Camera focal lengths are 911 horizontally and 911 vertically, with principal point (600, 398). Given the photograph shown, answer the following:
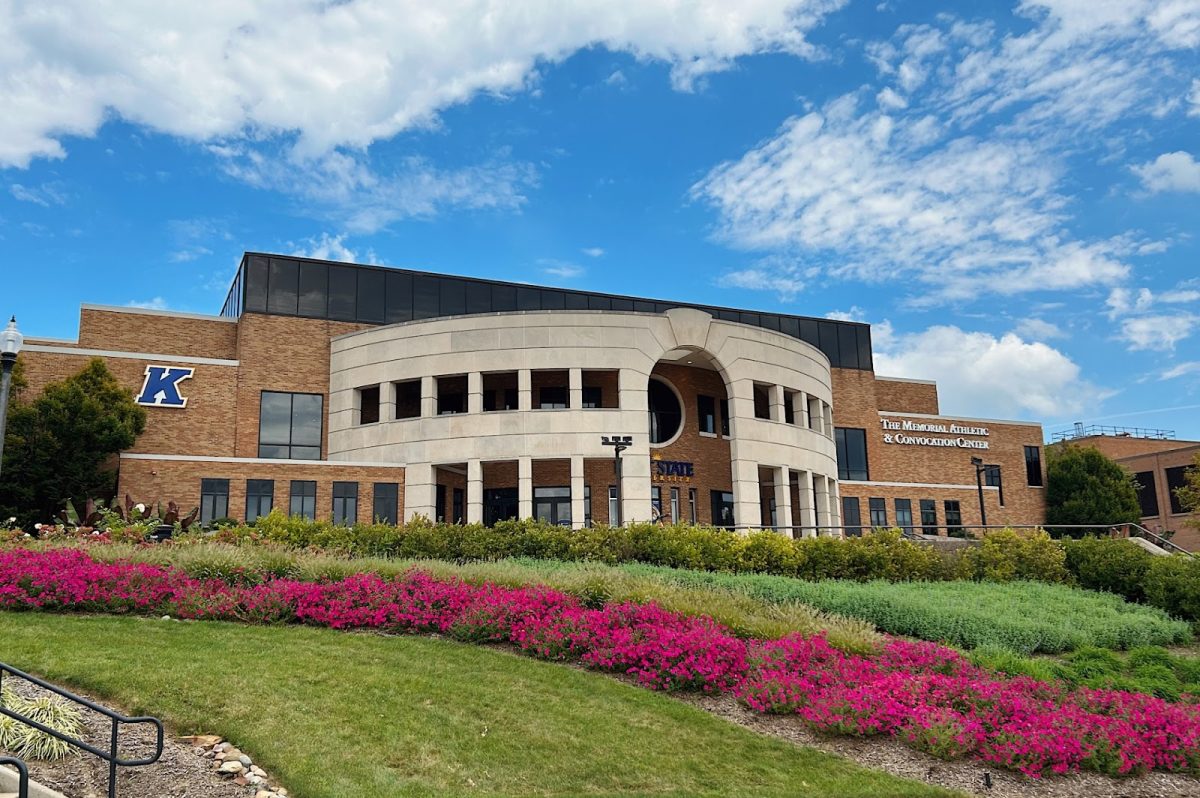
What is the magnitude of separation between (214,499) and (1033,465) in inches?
1804

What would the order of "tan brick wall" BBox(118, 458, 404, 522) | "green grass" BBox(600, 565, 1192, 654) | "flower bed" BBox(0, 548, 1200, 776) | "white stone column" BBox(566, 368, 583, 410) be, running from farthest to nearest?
"white stone column" BBox(566, 368, 583, 410)
"tan brick wall" BBox(118, 458, 404, 522)
"green grass" BBox(600, 565, 1192, 654)
"flower bed" BBox(0, 548, 1200, 776)

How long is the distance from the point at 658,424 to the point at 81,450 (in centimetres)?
2187

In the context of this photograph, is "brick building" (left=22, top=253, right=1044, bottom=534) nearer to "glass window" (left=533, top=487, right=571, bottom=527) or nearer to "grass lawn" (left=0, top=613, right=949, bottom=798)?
"glass window" (left=533, top=487, right=571, bottom=527)

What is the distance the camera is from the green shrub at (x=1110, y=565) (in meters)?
22.6

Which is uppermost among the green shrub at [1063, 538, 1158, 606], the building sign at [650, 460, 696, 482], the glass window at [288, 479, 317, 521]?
the building sign at [650, 460, 696, 482]

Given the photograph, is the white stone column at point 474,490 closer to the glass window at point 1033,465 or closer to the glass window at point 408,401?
the glass window at point 408,401

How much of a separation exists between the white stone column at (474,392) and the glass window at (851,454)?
21.5 meters

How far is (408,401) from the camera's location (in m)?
39.6

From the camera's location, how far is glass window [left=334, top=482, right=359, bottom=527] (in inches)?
1339

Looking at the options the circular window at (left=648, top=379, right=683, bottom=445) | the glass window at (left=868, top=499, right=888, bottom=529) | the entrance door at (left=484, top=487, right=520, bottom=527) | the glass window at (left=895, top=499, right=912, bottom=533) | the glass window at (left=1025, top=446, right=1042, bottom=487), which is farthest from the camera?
the glass window at (left=1025, top=446, right=1042, bottom=487)

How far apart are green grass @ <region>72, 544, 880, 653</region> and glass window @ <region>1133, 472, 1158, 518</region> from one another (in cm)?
5313

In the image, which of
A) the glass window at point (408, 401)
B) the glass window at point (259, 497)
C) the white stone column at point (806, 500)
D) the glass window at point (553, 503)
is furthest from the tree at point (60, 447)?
the white stone column at point (806, 500)

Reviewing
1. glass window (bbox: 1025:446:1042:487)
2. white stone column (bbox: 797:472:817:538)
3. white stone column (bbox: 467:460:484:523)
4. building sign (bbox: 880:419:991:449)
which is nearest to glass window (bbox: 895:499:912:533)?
building sign (bbox: 880:419:991:449)

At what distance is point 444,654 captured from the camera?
12.4m
